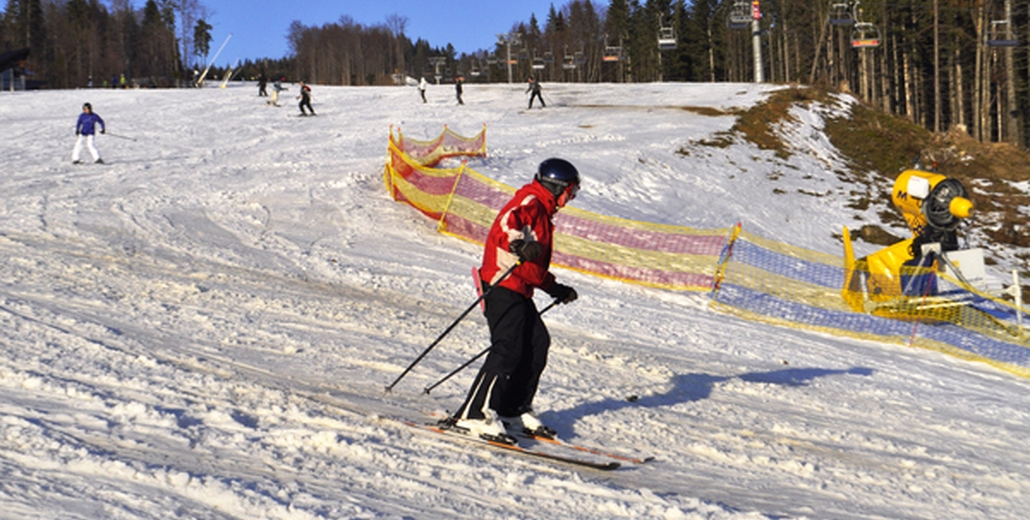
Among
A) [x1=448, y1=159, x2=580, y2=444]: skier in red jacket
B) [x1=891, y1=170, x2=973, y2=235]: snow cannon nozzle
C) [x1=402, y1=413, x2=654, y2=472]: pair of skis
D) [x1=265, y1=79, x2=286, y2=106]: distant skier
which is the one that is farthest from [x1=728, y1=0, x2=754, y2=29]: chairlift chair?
[x1=402, y1=413, x2=654, y2=472]: pair of skis

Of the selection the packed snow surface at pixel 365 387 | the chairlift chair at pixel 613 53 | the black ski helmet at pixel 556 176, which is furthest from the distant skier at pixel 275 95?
the black ski helmet at pixel 556 176

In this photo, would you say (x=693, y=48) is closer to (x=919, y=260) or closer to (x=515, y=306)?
(x=919, y=260)

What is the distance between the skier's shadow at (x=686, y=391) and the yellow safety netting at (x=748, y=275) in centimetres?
289

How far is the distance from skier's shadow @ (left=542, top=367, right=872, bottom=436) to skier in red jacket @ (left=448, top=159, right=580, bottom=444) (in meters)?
0.62

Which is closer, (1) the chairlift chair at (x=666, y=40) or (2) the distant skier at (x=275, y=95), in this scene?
(2) the distant skier at (x=275, y=95)

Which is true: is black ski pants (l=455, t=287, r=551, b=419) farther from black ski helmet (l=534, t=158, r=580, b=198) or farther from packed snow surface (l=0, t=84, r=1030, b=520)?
black ski helmet (l=534, t=158, r=580, b=198)

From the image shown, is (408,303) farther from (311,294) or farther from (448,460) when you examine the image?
(448,460)

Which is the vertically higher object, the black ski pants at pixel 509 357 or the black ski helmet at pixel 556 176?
the black ski helmet at pixel 556 176

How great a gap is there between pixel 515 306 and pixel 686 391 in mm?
2400

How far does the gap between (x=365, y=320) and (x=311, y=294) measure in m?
1.28

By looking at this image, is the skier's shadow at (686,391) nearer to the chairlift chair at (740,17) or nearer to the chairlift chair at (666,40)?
the chairlift chair at (740,17)

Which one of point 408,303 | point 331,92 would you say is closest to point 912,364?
point 408,303

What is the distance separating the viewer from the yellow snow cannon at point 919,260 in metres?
11.3

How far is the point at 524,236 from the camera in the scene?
4.89m
